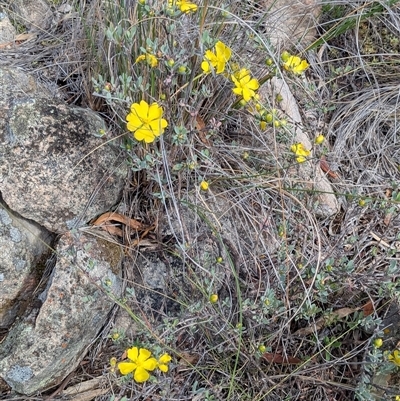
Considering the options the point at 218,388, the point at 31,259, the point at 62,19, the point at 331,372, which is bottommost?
the point at 331,372

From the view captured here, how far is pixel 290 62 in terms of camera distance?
143 centimetres

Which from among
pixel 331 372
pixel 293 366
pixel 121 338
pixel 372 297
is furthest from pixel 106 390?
pixel 372 297

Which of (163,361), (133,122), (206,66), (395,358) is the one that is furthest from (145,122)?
(395,358)

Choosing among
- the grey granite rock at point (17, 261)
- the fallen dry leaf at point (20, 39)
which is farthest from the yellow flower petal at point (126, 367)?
the fallen dry leaf at point (20, 39)

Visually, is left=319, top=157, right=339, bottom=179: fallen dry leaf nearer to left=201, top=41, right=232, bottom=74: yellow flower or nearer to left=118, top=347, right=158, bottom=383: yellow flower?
left=201, top=41, right=232, bottom=74: yellow flower

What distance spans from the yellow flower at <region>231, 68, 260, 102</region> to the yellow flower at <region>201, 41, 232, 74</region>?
52 mm

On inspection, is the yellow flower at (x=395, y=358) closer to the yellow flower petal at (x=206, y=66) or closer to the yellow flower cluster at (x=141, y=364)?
the yellow flower cluster at (x=141, y=364)

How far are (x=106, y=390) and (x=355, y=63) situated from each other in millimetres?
1752

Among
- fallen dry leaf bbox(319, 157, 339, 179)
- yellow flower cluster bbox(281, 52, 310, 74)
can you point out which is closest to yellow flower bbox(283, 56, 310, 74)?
yellow flower cluster bbox(281, 52, 310, 74)

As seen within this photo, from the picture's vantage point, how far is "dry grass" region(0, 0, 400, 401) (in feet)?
4.89

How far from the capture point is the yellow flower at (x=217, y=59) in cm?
136

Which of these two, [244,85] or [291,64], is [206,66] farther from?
[291,64]

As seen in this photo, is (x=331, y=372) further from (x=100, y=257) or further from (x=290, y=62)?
(x=290, y=62)

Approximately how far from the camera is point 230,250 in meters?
1.67
